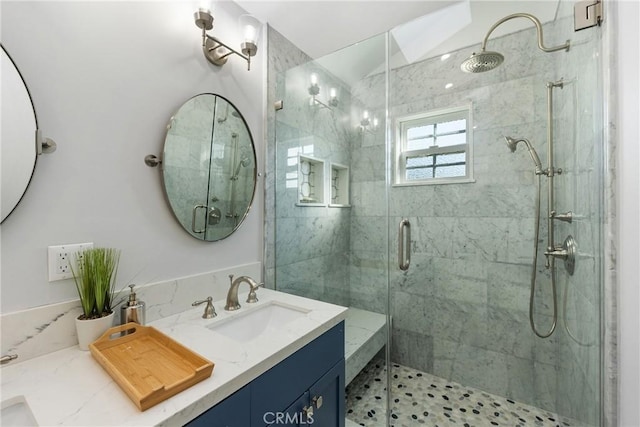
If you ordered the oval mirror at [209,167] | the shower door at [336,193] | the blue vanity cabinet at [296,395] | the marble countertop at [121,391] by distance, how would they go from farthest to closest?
1. the shower door at [336,193]
2. the oval mirror at [209,167]
3. the blue vanity cabinet at [296,395]
4. the marble countertop at [121,391]

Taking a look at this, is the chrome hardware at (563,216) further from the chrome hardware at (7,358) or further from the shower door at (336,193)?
the chrome hardware at (7,358)

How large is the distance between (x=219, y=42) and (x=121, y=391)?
4.75ft

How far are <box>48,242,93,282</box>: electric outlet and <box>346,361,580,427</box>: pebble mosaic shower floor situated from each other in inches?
67.2

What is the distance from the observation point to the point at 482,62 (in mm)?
1844

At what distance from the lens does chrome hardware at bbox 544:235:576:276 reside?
4.42ft

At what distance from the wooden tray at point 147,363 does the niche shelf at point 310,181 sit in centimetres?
122

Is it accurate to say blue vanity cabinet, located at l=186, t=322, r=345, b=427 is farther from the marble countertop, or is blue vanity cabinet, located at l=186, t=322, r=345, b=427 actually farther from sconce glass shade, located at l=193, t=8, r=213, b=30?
sconce glass shade, located at l=193, t=8, r=213, b=30

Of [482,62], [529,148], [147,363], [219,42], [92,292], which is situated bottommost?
[147,363]

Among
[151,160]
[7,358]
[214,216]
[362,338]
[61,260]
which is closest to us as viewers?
[7,358]

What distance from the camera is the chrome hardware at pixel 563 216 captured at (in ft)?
4.51

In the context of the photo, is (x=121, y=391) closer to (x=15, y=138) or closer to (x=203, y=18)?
(x=15, y=138)

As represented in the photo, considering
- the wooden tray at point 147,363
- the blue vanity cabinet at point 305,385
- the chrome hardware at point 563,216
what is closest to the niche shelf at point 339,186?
the blue vanity cabinet at point 305,385

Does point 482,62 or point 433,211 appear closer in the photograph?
point 482,62

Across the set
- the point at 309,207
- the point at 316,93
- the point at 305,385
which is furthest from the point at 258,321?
the point at 316,93
